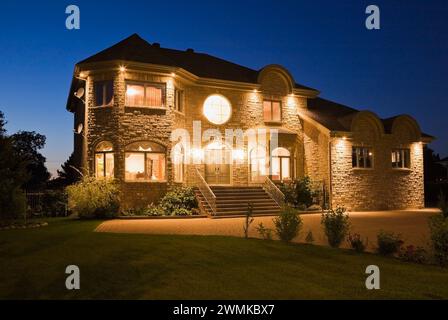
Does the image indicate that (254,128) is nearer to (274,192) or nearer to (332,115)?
(274,192)

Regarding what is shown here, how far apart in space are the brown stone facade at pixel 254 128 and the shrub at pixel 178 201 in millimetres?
593

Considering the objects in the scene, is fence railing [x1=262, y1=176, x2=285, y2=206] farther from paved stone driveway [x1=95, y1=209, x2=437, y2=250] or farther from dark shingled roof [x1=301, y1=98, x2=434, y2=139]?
dark shingled roof [x1=301, y1=98, x2=434, y2=139]

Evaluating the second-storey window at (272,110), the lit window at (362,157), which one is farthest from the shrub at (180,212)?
the lit window at (362,157)

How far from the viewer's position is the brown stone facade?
19531mm

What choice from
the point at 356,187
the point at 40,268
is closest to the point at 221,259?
the point at 40,268

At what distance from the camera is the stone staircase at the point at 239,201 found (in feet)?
62.0

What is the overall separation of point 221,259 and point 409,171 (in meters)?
20.9

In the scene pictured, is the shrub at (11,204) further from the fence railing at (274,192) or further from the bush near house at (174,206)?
the fence railing at (274,192)

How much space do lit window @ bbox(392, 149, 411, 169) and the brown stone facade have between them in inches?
10.5

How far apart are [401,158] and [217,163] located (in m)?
11.6

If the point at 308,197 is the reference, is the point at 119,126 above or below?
above
